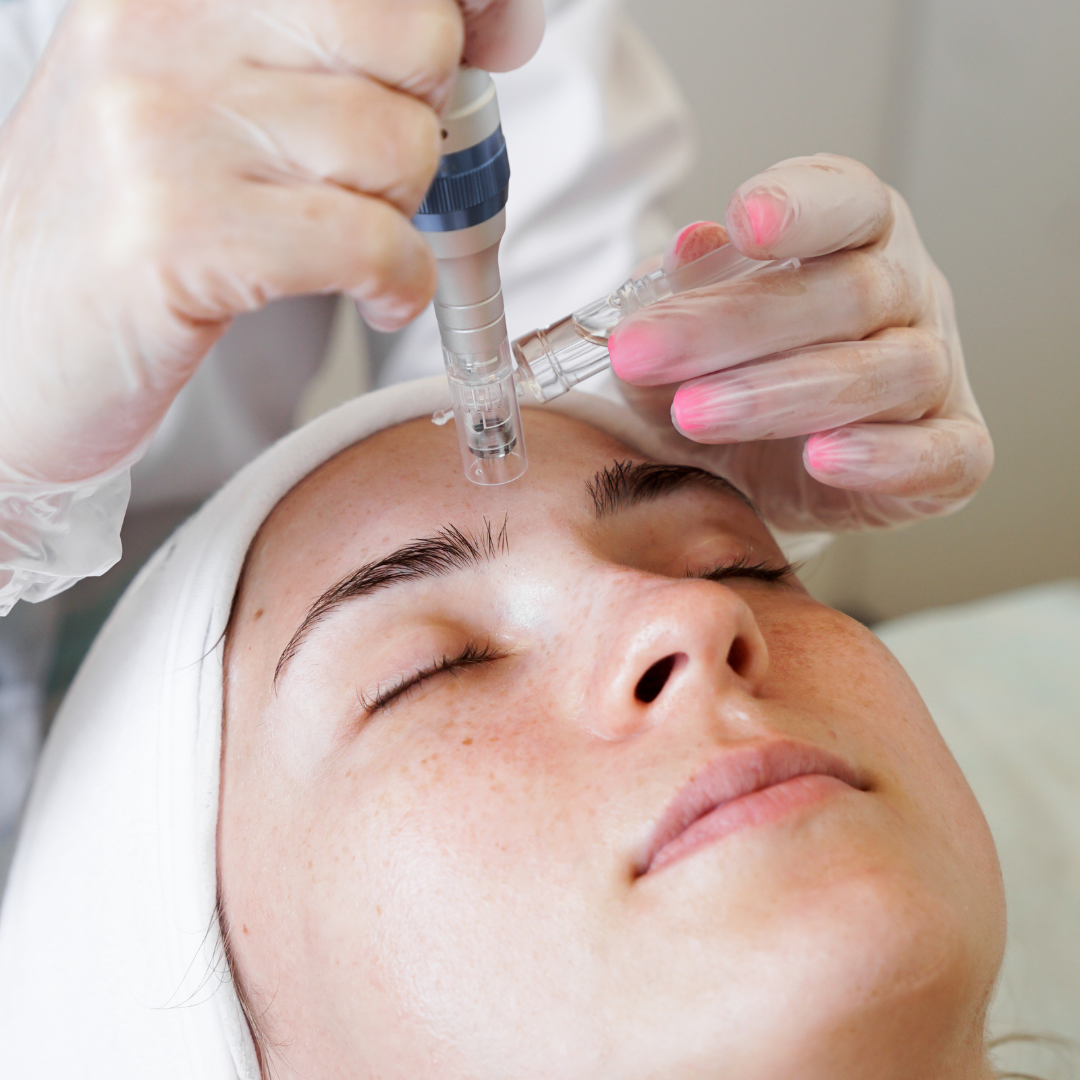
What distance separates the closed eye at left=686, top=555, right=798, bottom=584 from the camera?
93 cm

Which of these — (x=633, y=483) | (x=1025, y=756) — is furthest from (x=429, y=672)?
(x=1025, y=756)

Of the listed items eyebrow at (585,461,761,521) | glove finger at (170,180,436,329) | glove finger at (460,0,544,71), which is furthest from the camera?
eyebrow at (585,461,761,521)

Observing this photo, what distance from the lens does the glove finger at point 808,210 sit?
84 centimetres

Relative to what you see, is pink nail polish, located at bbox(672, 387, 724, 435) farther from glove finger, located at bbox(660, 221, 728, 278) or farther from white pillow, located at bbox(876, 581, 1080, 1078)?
white pillow, located at bbox(876, 581, 1080, 1078)

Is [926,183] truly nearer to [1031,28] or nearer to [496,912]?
[1031,28]

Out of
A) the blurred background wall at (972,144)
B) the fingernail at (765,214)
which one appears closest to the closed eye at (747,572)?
the fingernail at (765,214)

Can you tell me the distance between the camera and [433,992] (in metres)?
0.69

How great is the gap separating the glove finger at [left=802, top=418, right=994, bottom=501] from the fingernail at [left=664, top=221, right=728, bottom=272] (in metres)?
0.23

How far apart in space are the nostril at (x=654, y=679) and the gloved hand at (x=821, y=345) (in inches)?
10.2

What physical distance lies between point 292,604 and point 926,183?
1991 mm

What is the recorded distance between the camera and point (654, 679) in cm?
76

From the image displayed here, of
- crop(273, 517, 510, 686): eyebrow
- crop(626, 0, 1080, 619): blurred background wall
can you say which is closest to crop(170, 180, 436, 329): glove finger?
crop(273, 517, 510, 686): eyebrow

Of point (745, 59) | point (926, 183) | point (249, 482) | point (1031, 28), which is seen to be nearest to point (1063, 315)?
point (926, 183)

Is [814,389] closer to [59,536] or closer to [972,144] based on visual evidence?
[59,536]
